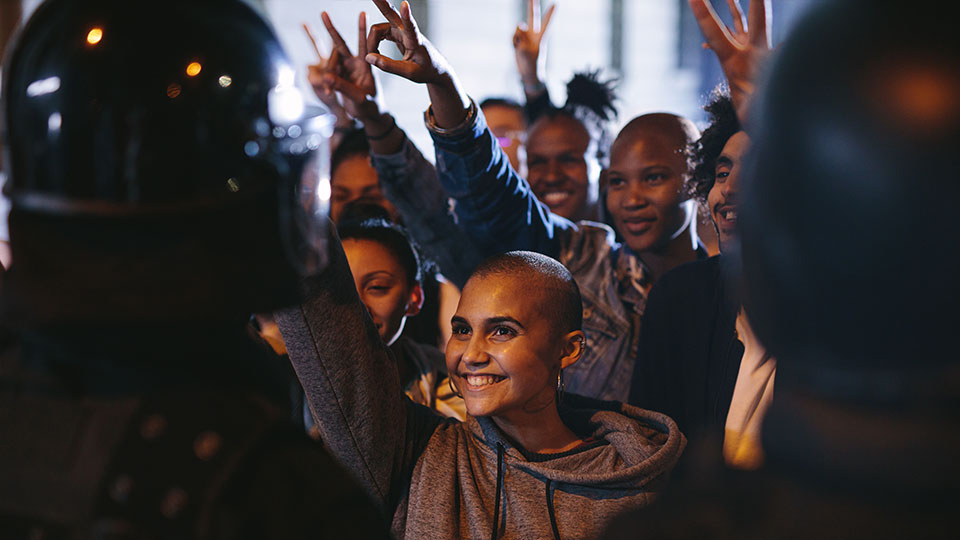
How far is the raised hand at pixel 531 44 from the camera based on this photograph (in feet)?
9.35

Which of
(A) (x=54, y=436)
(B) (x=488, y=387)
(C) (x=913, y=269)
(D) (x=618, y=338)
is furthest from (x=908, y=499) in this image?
(D) (x=618, y=338)

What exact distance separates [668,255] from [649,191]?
182 millimetres

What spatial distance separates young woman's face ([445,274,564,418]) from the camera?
1.50m

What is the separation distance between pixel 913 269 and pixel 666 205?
165 cm

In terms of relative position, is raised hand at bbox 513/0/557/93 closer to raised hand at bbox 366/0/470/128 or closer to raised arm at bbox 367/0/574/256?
raised arm at bbox 367/0/574/256

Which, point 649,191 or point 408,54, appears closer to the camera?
point 408,54

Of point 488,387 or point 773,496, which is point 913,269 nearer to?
point 773,496

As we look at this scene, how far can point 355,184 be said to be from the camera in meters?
2.69

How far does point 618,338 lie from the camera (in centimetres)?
212

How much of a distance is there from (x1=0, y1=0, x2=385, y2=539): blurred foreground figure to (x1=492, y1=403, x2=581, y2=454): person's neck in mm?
719

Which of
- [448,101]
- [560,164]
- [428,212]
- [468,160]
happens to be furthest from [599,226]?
[448,101]

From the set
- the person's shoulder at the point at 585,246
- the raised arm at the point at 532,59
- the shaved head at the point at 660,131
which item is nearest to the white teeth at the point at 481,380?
the person's shoulder at the point at 585,246

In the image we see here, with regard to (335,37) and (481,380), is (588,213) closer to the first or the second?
(335,37)

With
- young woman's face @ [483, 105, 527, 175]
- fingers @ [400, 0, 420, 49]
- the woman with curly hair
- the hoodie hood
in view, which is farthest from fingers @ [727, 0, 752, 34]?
young woman's face @ [483, 105, 527, 175]
